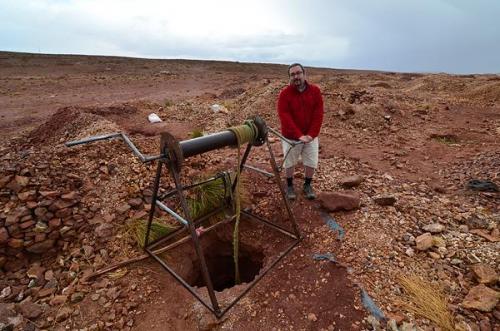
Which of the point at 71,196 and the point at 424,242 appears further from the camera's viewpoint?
the point at 71,196

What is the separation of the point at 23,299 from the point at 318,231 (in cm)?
308

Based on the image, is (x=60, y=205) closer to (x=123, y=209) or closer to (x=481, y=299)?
(x=123, y=209)

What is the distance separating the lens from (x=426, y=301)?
8.82 feet

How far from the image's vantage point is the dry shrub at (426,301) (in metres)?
2.56

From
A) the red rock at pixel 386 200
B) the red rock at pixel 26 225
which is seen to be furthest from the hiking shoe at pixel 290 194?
the red rock at pixel 26 225

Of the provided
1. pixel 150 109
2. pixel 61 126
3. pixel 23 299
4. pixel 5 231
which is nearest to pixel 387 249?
pixel 23 299

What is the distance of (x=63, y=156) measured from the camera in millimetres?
4453

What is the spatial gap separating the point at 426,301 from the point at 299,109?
2367mm

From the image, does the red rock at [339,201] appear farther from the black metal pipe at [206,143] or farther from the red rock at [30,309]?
the red rock at [30,309]

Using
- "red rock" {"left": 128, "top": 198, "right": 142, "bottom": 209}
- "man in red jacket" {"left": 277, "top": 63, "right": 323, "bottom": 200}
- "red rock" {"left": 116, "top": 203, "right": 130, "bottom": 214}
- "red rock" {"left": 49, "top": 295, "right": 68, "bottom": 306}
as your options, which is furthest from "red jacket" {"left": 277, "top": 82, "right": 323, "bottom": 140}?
"red rock" {"left": 49, "top": 295, "right": 68, "bottom": 306}

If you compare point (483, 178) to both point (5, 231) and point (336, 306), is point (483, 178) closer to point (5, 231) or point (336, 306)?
point (336, 306)

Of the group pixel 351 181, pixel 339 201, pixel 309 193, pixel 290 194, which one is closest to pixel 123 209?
pixel 290 194

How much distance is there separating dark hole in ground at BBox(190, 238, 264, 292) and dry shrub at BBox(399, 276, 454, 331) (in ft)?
5.39

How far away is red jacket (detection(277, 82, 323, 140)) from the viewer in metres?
3.88
